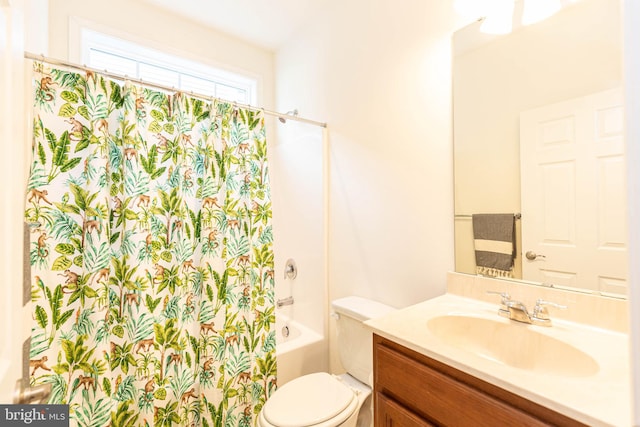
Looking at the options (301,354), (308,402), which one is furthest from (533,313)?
(301,354)


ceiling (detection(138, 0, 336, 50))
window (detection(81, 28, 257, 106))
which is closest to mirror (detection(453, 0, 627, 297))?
ceiling (detection(138, 0, 336, 50))

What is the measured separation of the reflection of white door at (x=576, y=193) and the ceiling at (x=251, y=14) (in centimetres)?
164

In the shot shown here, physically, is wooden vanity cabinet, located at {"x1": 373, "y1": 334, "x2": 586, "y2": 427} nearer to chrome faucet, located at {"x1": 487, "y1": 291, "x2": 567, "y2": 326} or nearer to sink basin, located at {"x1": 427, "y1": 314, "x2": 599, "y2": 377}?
sink basin, located at {"x1": 427, "y1": 314, "x2": 599, "y2": 377}

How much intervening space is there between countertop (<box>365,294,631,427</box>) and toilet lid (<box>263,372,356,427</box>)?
0.52 meters

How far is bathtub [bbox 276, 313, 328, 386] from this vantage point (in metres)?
1.80

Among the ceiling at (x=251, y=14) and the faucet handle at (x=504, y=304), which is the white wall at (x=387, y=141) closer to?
the ceiling at (x=251, y=14)

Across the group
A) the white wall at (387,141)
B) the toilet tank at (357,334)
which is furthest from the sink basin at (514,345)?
the toilet tank at (357,334)

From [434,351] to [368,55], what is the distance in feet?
5.31

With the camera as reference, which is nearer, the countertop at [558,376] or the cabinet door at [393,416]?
the countertop at [558,376]

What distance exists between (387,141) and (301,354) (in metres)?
1.44

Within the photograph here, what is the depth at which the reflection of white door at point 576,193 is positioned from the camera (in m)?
0.91

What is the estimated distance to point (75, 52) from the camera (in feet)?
5.87

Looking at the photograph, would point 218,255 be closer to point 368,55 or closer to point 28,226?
point 28,226

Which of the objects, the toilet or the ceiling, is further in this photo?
the ceiling
